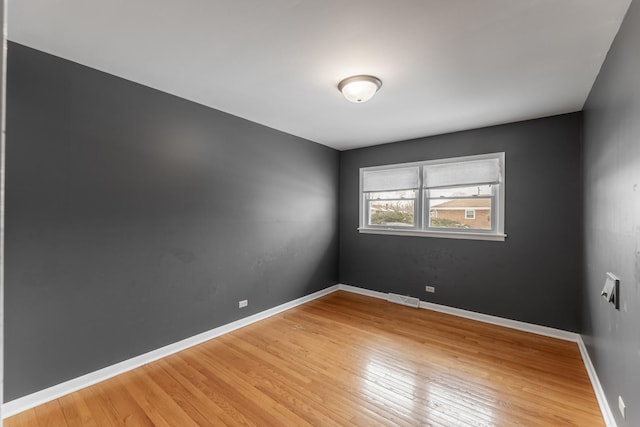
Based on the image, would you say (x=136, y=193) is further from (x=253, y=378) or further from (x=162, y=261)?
(x=253, y=378)

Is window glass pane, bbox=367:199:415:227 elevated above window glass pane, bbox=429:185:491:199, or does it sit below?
below

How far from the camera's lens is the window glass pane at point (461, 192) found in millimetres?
3904

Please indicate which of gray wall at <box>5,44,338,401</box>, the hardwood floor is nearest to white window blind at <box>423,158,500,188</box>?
→ the hardwood floor

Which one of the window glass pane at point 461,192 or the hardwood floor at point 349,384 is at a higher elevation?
the window glass pane at point 461,192

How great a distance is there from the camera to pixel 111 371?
2.58 meters

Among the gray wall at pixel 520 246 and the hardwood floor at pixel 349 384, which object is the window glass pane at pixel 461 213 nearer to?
the gray wall at pixel 520 246

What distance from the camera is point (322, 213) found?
490 cm

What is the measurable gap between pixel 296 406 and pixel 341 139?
345 cm

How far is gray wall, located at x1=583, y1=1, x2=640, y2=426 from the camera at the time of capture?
1.70m

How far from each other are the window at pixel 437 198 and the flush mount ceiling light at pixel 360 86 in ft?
6.63

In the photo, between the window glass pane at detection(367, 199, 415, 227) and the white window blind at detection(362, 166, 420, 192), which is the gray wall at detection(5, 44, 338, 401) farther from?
the window glass pane at detection(367, 199, 415, 227)

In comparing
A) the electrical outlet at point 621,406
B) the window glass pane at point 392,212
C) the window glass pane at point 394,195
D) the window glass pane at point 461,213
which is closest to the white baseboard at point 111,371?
the window glass pane at point 392,212

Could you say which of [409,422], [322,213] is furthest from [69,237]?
[322,213]

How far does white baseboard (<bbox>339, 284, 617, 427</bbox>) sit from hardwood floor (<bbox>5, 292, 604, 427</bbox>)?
61 millimetres
